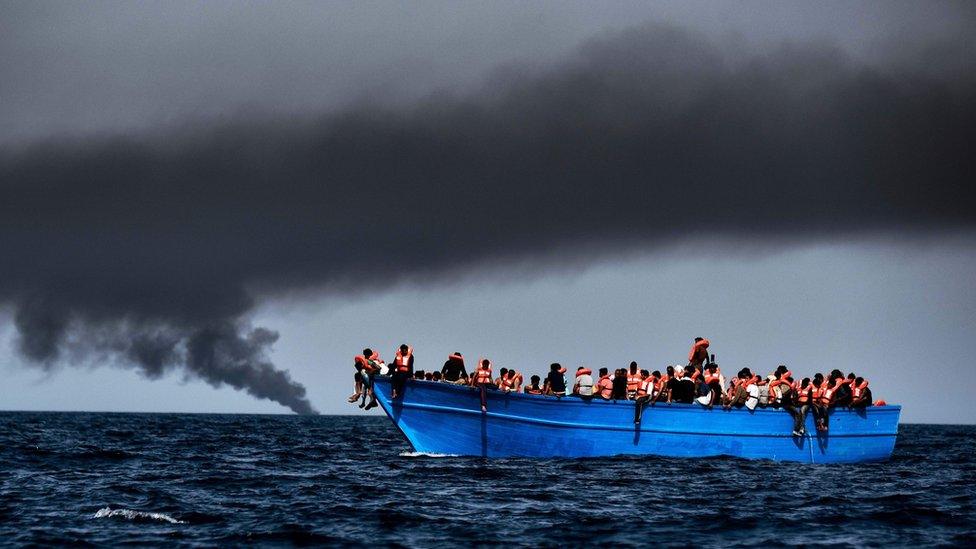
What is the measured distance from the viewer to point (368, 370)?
34.3 metres

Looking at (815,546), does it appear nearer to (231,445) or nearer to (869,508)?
(869,508)

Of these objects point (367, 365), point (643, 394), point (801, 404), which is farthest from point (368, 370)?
point (801, 404)

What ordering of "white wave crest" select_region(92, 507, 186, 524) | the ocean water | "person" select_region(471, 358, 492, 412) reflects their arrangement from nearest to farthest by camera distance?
the ocean water, "white wave crest" select_region(92, 507, 186, 524), "person" select_region(471, 358, 492, 412)

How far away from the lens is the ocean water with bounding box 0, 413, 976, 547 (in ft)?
68.9

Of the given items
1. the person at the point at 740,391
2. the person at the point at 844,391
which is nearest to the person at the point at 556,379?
the person at the point at 740,391

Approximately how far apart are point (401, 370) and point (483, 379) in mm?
2594

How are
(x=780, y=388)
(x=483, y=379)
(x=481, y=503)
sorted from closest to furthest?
(x=481, y=503)
(x=483, y=379)
(x=780, y=388)

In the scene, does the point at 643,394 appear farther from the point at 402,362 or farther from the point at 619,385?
the point at 402,362

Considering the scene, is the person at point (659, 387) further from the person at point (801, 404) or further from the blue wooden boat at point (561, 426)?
the person at point (801, 404)

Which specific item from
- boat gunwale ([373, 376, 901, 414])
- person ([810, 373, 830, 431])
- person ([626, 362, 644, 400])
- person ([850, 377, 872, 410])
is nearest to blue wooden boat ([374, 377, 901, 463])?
boat gunwale ([373, 376, 901, 414])

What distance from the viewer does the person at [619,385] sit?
35.9m

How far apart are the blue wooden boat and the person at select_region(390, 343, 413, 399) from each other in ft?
0.77

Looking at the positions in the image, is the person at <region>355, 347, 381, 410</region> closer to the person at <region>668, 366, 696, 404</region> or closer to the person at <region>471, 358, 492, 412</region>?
the person at <region>471, 358, 492, 412</region>

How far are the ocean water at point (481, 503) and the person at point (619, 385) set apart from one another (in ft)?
6.73
